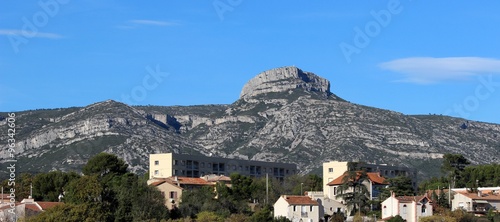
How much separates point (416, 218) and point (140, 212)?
2459 cm

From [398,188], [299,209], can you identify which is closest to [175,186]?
[299,209]

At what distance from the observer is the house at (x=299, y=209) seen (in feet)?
330

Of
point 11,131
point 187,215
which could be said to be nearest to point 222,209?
point 187,215

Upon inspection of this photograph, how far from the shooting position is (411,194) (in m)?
108

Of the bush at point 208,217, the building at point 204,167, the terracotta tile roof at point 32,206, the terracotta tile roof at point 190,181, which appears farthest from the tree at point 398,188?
the building at point 204,167

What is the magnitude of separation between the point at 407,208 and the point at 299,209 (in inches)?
389

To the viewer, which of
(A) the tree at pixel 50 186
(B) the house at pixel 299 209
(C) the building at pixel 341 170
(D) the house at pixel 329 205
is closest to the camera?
(B) the house at pixel 299 209

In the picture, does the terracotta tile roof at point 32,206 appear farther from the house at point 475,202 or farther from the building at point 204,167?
the building at point 204,167

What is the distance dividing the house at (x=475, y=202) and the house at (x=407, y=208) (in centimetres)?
703

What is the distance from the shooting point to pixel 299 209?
101m

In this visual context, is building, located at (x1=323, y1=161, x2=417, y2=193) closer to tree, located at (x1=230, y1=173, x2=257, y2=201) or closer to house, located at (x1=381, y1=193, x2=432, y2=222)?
tree, located at (x1=230, y1=173, x2=257, y2=201)

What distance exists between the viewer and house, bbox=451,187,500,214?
106m

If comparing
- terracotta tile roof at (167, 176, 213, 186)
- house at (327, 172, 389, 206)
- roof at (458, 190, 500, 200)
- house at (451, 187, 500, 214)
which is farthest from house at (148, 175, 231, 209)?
roof at (458, 190, 500, 200)

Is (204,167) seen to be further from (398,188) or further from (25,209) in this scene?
(25,209)
